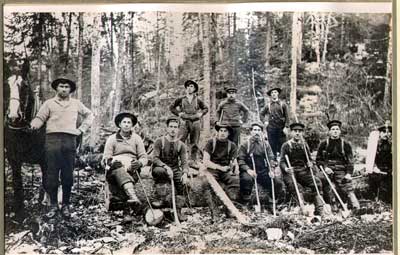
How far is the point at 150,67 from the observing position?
64cm

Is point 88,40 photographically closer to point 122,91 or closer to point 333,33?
point 122,91

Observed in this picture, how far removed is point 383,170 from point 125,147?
292 mm

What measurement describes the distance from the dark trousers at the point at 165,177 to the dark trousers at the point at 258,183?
70 millimetres

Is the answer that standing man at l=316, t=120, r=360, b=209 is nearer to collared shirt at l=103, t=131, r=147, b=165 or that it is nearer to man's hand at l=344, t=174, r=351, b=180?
man's hand at l=344, t=174, r=351, b=180

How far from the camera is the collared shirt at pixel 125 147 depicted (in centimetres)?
64

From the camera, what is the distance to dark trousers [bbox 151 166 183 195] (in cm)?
64

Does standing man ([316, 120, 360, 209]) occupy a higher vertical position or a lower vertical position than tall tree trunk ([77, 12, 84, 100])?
lower

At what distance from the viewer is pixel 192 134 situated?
643 mm

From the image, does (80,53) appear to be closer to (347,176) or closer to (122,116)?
(122,116)

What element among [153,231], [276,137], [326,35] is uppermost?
[326,35]

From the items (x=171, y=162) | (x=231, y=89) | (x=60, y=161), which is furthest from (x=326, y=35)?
(x=60, y=161)

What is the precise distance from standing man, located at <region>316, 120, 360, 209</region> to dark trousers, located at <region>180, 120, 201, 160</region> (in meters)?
0.14

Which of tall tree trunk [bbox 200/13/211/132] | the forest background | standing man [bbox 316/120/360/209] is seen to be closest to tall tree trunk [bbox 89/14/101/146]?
the forest background

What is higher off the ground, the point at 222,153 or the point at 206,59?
the point at 206,59
